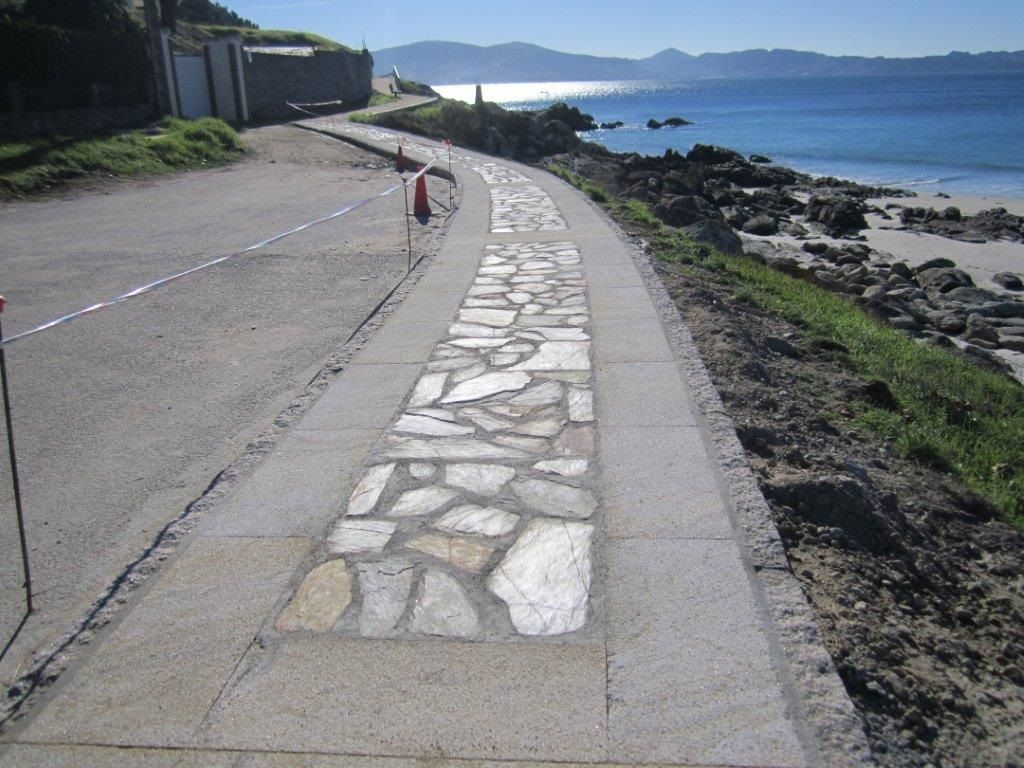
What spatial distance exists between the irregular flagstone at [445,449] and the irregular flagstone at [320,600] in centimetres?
109

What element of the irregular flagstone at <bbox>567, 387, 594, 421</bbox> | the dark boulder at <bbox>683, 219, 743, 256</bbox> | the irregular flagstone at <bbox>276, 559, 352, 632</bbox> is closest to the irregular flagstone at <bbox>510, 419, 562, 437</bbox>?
the irregular flagstone at <bbox>567, 387, 594, 421</bbox>

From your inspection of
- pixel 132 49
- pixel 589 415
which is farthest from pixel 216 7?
pixel 589 415

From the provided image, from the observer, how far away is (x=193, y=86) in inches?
1028

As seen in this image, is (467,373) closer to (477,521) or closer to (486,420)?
(486,420)

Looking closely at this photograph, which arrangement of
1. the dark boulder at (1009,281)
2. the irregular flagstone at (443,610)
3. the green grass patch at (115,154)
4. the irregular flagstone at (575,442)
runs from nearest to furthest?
1. the irregular flagstone at (443,610)
2. the irregular flagstone at (575,442)
3. the dark boulder at (1009,281)
4. the green grass patch at (115,154)

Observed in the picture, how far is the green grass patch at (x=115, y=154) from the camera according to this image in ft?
53.1

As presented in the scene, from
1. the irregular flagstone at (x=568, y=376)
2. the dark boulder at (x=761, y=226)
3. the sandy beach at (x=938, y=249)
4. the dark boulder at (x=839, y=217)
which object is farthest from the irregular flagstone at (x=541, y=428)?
the dark boulder at (x=839, y=217)

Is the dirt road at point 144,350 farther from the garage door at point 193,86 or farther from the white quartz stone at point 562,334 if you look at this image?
the garage door at point 193,86

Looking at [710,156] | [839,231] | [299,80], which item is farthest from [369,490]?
[710,156]

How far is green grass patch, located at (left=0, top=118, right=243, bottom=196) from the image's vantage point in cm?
1619

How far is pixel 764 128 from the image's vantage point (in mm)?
67625

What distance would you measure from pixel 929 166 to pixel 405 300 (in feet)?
120

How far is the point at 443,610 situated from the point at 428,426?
184 cm

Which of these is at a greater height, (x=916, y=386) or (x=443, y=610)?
(x=443, y=610)
